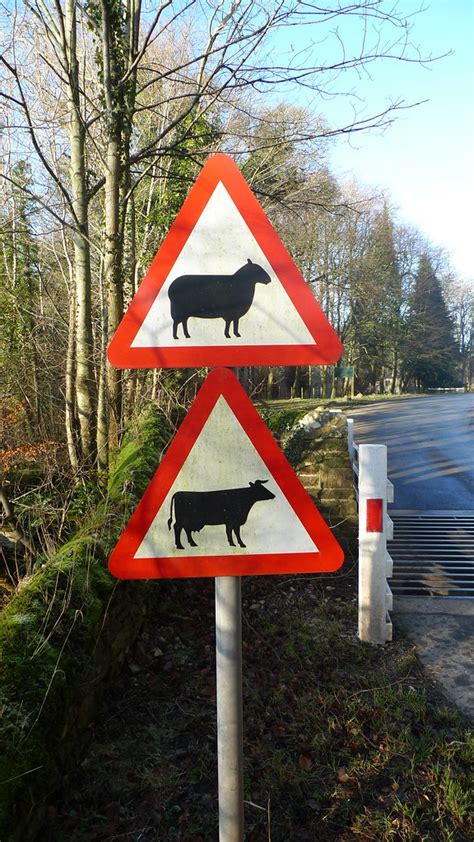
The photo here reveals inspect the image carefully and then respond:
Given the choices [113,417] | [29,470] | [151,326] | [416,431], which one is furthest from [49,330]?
[416,431]

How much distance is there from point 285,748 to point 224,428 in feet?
7.04

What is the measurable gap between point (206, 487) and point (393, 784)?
2.06 meters

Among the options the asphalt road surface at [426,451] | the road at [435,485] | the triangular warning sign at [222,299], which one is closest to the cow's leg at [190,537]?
the triangular warning sign at [222,299]

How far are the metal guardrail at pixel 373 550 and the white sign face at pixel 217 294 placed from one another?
2.62m

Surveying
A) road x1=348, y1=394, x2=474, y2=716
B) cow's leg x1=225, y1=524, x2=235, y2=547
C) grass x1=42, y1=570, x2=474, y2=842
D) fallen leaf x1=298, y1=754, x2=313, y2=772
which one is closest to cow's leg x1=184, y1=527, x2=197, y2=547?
cow's leg x1=225, y1=524, x2=235, y2=547

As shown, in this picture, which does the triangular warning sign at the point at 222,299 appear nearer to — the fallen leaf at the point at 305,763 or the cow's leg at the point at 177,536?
the cow's leg at the point at 177,536

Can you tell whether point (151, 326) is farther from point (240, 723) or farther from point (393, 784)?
point (393, 784)

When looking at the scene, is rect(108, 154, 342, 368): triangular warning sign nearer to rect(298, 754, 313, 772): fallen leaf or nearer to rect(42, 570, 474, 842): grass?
rect(42, 570, 474, 842): grass

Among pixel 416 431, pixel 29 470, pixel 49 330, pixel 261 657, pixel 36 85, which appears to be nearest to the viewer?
pixel 261 657

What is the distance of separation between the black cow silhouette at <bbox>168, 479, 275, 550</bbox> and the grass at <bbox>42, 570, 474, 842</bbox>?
1620 mm

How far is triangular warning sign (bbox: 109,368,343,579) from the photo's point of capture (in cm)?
167

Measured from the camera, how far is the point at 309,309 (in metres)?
1.70

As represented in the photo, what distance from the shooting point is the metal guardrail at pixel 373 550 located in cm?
411

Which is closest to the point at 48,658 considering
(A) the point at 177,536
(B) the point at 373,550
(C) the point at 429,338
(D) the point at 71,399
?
(A) the point at 177,536
